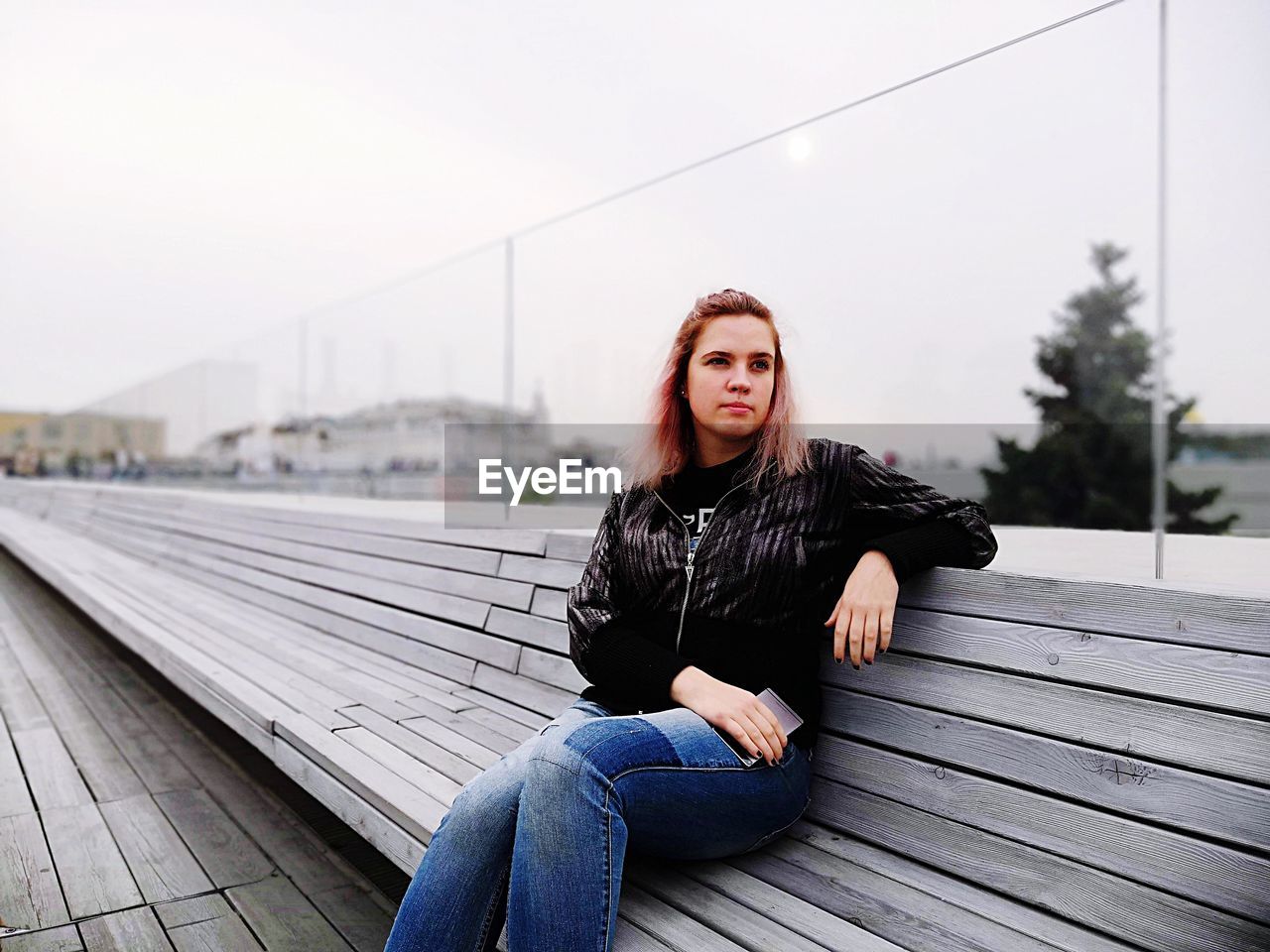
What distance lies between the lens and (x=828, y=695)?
5.63 ft

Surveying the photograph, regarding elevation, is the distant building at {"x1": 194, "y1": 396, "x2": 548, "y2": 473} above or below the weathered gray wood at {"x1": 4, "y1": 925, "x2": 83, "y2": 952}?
above

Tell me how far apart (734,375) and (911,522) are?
0.44 metres

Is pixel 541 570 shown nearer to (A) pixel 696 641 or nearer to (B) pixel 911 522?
(A) pixel 696 641

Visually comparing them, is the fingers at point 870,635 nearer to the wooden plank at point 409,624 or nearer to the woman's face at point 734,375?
the woman's face at point 734,375

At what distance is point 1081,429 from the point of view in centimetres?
1387

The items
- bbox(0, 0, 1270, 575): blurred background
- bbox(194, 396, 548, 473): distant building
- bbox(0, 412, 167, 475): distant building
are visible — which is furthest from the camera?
bbox(0, 412, 167, 475): distant building

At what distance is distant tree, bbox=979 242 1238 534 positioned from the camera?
1052 cm

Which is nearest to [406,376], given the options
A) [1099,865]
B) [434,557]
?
[434,557]

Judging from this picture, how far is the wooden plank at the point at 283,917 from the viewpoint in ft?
6.55

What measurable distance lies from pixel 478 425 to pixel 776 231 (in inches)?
62.8

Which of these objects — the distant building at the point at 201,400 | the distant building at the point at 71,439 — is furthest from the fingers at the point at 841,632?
the distant building at the point at 71,439

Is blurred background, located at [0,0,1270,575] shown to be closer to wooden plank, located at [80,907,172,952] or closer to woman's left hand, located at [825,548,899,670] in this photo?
woman's left hand, located at [825,548,899,670]

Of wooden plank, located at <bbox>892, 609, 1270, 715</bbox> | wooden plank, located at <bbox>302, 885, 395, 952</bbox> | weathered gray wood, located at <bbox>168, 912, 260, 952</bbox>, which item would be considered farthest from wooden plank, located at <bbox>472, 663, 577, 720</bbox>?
wooden plank, located at <bbox>892, 609, 1270, 715</bbox>

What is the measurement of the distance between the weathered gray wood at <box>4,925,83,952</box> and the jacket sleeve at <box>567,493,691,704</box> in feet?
4.41
